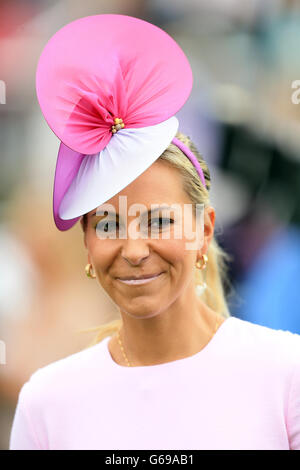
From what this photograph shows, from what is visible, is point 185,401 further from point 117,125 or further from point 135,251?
point 117,125

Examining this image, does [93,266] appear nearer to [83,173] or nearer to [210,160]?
[83,173]

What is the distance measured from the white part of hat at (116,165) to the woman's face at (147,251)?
0.03m

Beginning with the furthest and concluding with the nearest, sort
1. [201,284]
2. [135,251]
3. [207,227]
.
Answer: [201,284]
[207,227]
[135,251]

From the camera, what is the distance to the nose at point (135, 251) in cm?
95

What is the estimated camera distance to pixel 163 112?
976mm

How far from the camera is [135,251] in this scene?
0.95 metres

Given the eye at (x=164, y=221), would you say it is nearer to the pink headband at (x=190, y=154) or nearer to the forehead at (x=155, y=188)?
the forehead at (x=155, y=188)

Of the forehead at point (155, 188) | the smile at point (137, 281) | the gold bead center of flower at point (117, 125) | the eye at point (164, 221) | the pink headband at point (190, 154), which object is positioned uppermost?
the gold bead center of flower at point (117, 125)

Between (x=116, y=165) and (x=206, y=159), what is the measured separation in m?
0.79

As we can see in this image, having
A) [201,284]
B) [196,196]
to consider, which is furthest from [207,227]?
[201,284]

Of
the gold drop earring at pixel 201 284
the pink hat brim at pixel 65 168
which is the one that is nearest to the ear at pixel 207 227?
the gold drop earring at pixel 201 284

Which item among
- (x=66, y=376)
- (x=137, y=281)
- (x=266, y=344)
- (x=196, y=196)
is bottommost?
(x=66, y=376)

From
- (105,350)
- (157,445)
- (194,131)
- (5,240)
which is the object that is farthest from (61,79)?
(5,240)

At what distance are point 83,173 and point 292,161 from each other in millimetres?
963
